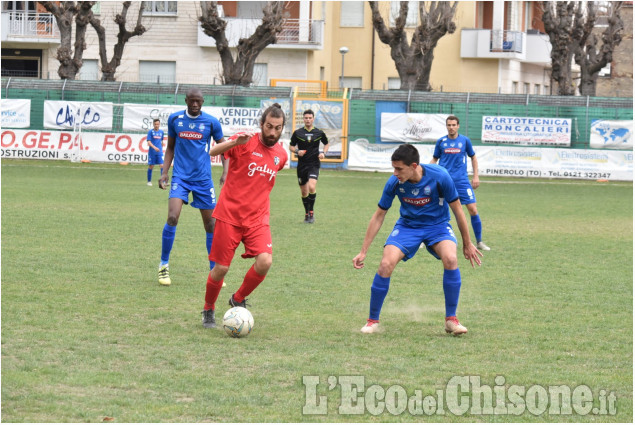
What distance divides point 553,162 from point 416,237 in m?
24.4

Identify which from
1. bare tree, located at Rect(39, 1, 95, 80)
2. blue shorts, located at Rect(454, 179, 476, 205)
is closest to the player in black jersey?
blue shorts, located at Rect(454, 179, 476, 205)

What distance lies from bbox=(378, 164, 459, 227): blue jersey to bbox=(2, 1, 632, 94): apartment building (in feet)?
120

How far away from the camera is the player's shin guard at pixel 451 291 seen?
8.07 metres

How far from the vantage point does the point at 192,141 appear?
33.6ft

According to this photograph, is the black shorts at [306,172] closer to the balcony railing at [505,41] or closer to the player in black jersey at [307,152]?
the player in black jersey at [307,152]

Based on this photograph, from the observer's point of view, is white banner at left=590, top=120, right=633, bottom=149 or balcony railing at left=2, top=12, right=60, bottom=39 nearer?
white banner at left=590, top=120, right=633, bottom=149

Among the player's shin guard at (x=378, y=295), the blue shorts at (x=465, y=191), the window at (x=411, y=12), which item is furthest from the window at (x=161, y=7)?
the player's shin guard at (x=378, y=295)

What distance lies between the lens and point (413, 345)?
7578mm

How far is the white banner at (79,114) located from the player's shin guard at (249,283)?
997 inches

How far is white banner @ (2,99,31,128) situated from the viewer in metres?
32.9

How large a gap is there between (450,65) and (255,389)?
43839 millimetres

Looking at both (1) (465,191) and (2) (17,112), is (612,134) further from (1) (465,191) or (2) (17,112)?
(2) (17,112)

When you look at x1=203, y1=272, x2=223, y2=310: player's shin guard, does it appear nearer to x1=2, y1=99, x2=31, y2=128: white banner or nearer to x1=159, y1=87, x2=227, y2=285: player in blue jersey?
x1=159, y1=87, x2=227, y2=285: player in blue jersey

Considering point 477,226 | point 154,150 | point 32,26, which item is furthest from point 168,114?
point 477,226
